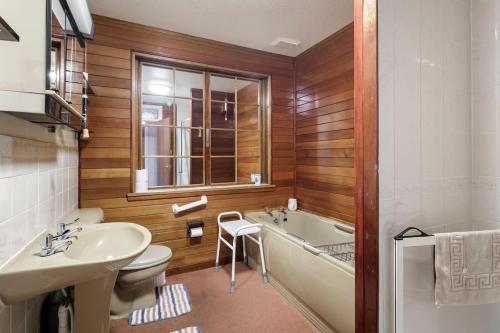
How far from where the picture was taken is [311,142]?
299 cm

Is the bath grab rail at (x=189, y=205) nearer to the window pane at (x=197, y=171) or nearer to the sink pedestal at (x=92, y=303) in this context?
the window pane at (x=197, y=171)

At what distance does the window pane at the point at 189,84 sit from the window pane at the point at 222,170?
2.68ft

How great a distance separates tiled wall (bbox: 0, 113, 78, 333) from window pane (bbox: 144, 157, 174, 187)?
1004 mm

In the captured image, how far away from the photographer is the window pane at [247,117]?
3.29 metres

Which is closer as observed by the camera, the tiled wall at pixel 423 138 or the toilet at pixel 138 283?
the tiled wall at pixel 423 138

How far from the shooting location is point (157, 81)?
277 cm

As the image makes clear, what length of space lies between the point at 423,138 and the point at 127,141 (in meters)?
2.40

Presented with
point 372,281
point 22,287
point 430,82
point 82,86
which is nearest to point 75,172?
point 82,86

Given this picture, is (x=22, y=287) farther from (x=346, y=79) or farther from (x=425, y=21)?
(x=346, y=79)

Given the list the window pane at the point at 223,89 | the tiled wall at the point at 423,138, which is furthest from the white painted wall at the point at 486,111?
the window pane at the point at 223,89

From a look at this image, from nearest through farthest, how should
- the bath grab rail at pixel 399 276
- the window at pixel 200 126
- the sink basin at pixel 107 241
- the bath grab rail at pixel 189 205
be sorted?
the bath grab rail at pixel 399 276, the sink basin at pixel 107 241, the bath grab rail at pixel 189 205, the window at pixel 200 126

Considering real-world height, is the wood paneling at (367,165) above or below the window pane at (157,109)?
below

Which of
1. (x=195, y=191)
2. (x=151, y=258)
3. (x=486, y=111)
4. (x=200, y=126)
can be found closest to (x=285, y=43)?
(x=200, y=126)

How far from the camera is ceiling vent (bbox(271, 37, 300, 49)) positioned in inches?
108
